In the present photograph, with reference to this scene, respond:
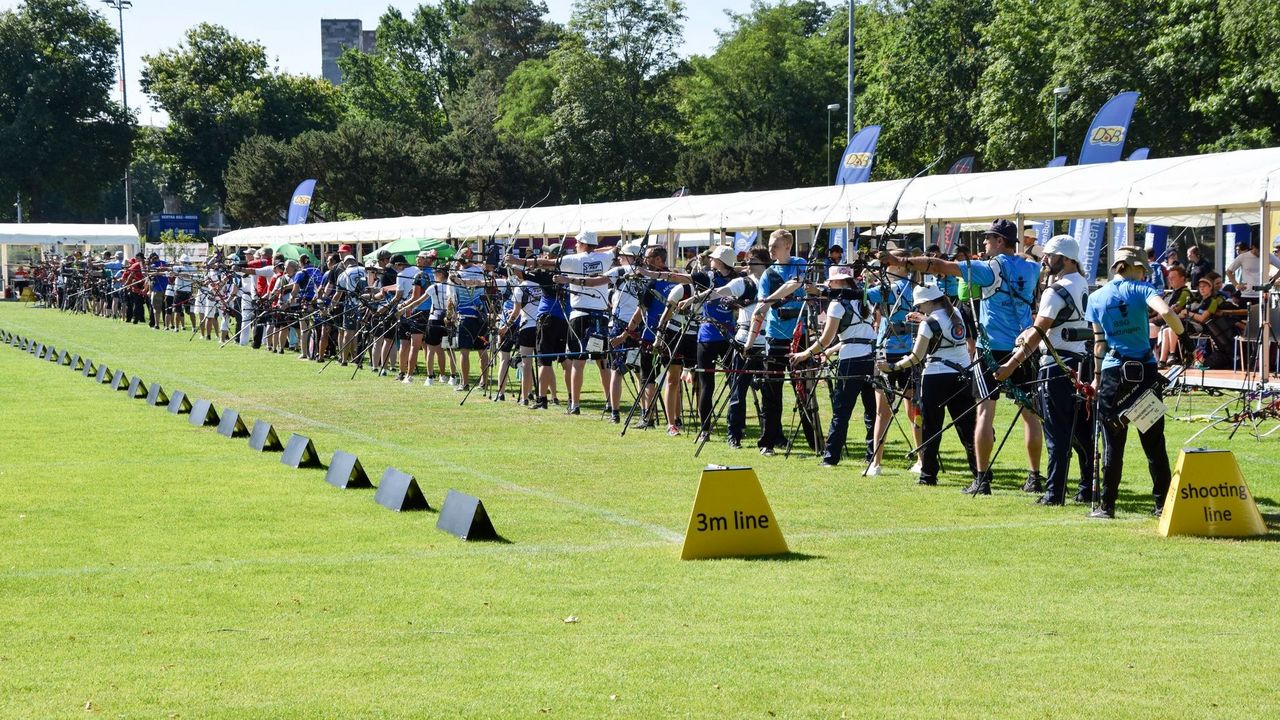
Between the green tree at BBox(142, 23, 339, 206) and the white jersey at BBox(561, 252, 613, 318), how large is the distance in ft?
277

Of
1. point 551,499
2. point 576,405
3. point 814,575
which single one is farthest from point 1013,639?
point 576,405

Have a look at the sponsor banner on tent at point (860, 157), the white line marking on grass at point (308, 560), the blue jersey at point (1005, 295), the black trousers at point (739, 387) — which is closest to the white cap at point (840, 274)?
the blue jersey at point (1005, 295)

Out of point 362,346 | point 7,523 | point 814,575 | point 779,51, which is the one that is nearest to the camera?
point 814,575

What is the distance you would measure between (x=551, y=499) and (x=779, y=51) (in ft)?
259

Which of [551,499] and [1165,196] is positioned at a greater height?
[1165,196]

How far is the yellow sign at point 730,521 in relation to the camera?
9.23 m

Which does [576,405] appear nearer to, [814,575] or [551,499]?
[551,499]

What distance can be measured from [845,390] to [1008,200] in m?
12.5

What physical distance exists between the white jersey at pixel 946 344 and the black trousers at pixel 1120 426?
1694 mm

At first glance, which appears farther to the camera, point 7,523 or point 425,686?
point 7,523

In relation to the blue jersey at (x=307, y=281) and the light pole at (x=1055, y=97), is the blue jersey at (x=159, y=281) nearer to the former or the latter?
the blue jersey at (x=307, y=281)

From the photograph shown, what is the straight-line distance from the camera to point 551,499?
1190 centimetres

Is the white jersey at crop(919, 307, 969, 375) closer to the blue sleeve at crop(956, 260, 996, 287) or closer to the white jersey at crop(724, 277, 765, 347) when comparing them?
the blue sleeve at crop(956, 260, 996, 287)

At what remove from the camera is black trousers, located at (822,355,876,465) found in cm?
1358
